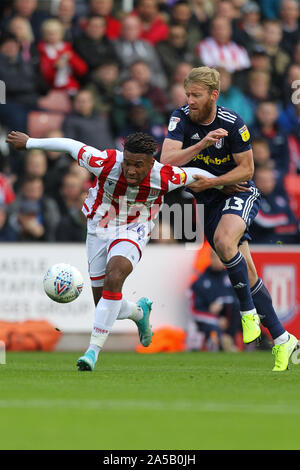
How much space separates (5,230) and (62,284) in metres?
4.06

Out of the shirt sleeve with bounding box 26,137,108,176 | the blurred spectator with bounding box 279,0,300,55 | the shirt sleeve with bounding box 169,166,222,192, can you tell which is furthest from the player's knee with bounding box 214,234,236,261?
the blurred spectator with bounding box 279,0,300,55

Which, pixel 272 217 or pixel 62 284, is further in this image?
pixel 272 217

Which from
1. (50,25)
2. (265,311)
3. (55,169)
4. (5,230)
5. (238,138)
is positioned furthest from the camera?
(50,25)

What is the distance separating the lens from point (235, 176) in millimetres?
8617

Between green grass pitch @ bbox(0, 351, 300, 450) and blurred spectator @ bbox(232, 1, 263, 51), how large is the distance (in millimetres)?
8544

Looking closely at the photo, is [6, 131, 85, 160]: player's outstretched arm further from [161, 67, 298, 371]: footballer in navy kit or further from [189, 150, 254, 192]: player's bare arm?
[189, 150, 254, 192]: player's bare arm

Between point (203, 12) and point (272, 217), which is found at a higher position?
point (203, 12)

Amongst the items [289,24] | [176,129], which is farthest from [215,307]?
[289,24]

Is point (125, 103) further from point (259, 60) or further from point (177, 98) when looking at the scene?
point (259, 60)

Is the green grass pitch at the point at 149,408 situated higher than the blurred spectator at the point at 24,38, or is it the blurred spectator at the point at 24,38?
the blurred spectator at the point at 24,38

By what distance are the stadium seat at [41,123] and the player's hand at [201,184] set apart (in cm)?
519

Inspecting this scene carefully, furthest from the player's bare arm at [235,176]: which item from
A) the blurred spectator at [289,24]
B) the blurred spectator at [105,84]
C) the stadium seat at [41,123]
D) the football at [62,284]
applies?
the blurred spectator at [289,24]

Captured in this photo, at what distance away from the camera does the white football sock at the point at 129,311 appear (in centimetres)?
900

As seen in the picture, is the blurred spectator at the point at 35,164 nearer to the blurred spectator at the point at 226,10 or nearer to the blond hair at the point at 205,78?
the blond hair at the point at 205,78
